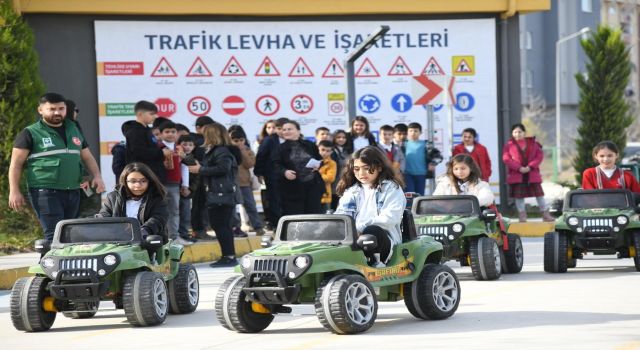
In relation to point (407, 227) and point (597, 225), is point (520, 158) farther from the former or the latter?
point (407, 227)

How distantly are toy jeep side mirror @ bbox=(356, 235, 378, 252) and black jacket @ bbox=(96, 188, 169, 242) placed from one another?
2309 millimetres

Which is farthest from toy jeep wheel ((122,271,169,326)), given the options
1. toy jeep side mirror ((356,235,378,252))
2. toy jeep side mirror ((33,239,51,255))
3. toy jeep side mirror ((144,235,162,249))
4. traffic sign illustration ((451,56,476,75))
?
traffic sign illustration ((451,56,476,75))

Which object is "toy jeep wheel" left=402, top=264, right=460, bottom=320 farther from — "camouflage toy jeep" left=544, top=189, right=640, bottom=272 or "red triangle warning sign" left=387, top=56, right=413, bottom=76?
"red triangle warning sign" left=387, top=56, right=413, bottom=76

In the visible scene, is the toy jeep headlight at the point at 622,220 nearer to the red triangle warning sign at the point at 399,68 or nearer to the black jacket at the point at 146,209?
the black jacket at the point at 146,209

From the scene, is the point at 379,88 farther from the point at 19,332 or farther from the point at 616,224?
the point at 19,332

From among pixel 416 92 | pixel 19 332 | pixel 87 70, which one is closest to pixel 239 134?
pixel 416 92

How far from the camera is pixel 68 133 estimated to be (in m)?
13.4

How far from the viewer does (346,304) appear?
10109mm

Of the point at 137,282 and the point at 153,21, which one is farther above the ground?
the point at 153,21

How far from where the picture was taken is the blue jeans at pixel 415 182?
22.1 m

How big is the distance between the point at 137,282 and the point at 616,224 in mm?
6376

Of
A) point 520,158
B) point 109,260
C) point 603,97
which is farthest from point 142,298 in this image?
point 603,97

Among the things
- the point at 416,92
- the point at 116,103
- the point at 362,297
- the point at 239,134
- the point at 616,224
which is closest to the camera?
the point at 362,297

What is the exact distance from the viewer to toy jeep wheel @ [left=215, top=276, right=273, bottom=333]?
1040 centimetres
